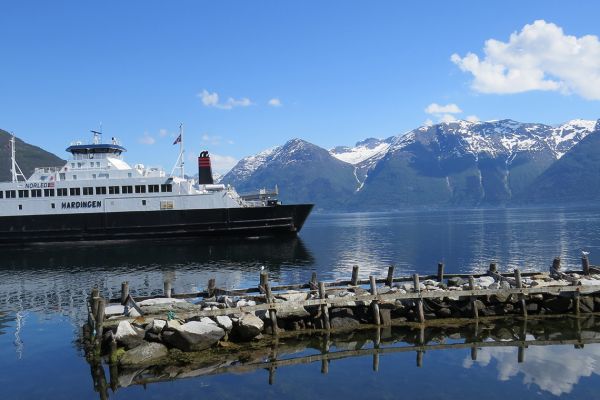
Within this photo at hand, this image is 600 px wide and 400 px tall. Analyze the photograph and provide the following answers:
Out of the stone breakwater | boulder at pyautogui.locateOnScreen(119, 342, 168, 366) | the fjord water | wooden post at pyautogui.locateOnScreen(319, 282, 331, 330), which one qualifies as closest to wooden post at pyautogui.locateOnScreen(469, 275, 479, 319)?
the stone breakwater

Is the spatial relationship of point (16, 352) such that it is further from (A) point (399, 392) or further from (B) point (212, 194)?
(B) point (212, 194)

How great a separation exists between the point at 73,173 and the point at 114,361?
4914 cm

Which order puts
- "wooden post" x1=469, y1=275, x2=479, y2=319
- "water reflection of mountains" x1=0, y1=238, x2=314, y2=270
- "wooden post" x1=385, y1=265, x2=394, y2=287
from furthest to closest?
"water reflection of mountains" x1=0, y1=238, x2=314, y2=270, "wooden post" x1=385, y1=265, x2=394, y2=287, "wooden post" x1=469, y1=275, x2=479, y2=319

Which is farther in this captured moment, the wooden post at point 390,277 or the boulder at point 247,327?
the wooden post at point 390,277

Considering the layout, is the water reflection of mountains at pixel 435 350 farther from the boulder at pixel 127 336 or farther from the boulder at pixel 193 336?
the boulder at pixel 127 336

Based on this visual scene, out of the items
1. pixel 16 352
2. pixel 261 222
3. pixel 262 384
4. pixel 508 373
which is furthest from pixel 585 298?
pixel 261 222

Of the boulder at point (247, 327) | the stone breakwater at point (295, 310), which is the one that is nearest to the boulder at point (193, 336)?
the stone breakwater at point (295, 310)

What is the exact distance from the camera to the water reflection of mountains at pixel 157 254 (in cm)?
4503

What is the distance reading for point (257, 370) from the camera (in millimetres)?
16047

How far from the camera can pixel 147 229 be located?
59469mm

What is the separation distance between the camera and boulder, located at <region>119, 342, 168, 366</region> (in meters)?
16.4

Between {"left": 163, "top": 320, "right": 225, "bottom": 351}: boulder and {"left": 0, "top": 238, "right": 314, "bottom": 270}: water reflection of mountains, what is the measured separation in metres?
24.6

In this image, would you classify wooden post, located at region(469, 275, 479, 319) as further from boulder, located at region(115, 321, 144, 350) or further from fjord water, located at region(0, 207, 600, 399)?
boulder, located at region(115, 321, 144, 350)

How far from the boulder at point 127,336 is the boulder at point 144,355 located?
0.31m
